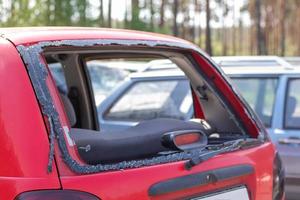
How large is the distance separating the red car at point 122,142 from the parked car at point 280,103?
6.12ft

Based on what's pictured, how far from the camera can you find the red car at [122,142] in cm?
218

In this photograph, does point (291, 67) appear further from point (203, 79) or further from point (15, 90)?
point (15, 90)

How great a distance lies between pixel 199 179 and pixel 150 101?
3.60 metres

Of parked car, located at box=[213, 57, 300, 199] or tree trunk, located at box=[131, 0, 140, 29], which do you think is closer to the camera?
parked car, located at box=[213, 57, 300, 199]

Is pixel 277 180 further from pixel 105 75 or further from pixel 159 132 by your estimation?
pixel 105 75

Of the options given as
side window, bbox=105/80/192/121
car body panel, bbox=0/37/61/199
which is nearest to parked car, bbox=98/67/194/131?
side window, bbox=105/80/192/121

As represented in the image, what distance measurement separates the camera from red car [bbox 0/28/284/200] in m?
2.18

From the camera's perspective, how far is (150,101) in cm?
615

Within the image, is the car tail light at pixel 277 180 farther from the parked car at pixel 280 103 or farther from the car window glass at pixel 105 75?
the car window glass at pixel 105 75

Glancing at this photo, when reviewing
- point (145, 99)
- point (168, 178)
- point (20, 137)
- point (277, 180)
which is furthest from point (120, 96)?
point (20, 137)

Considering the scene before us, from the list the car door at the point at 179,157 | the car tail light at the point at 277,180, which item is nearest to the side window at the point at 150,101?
the car door at the point at 179,157

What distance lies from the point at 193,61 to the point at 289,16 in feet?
150

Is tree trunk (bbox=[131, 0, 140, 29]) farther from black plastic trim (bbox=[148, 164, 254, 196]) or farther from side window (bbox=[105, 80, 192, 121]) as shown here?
black plastic trim (bbox=[148, 164, 254, 196])

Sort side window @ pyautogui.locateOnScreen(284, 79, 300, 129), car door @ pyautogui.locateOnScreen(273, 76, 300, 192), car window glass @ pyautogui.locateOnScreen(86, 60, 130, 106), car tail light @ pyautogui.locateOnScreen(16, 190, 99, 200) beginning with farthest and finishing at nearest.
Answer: car window glass @ pyautogui.locateOnScreen(86, 60, 130, 106) < side window @ pyautogui.locateOnScreen(284, 79, 300, 129) < car door @ pyautogui.locateOnScreen(273, 76, 300, 192) < car tail light @ pyautogui.locateOnScreen(16, 190, 99, 200)
